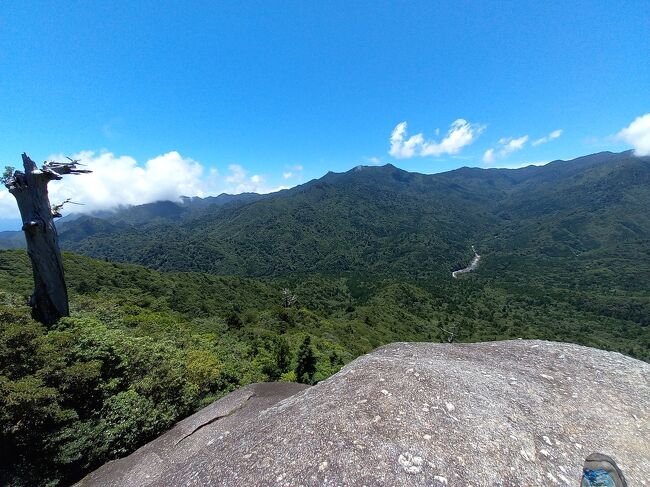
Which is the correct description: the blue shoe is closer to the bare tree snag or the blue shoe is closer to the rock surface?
the rock surface

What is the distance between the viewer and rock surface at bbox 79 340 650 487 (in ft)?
19.3

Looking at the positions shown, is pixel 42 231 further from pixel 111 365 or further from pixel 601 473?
pixel 601 473

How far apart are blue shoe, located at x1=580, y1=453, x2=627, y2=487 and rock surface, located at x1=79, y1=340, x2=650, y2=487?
0.61ft

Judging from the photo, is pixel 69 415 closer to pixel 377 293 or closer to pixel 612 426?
pixel 612 426

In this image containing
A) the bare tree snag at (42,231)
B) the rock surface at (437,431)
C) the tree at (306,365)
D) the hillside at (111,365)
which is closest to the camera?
the rock surface at (437,431)

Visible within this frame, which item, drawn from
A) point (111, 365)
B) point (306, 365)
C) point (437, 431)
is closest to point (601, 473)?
point (437, 431)

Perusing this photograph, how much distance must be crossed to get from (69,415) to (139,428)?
2429 millimetres

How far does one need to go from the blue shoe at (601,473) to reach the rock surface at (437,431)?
0.19m

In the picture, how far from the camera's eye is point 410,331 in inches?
4638

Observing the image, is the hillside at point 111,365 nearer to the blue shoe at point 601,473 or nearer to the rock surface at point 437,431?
the rock surface at point 437,431

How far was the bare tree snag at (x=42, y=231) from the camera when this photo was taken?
15195 millimetres

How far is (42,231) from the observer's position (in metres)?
15.6

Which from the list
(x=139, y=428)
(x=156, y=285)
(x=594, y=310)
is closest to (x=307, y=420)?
(x=139, y=428)

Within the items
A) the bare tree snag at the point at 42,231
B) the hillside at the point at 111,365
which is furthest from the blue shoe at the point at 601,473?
the bare tree snag at the point at 42,231
